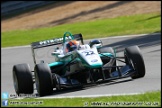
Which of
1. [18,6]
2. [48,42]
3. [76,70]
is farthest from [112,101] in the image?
[18,6]

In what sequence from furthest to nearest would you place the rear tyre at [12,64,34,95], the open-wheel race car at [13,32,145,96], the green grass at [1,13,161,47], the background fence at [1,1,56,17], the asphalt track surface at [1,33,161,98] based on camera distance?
1. the background fence at [1,1,56,17]
2. the green grass at [1,13,161,47]
3. the rear tyre at [12,64,34,95]
4. the open-wheel race car at [13,32,145,96]
5. the asphalt track surface at [1,33,161,98]

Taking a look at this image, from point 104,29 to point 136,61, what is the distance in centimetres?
1479

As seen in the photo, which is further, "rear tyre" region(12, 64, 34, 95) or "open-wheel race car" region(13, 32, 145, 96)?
"rear tyre" region(12, 64, 34, 95)

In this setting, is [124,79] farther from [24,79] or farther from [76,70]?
[24,79]

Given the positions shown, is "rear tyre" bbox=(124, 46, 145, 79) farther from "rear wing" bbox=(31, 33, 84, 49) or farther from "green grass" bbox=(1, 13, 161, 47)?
"green grass" bbox=(1, 13, 161, 47)

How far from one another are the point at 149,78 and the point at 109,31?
13397 millimetres

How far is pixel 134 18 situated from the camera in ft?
97.3

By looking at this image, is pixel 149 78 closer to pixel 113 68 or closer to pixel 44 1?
pixel 113 68

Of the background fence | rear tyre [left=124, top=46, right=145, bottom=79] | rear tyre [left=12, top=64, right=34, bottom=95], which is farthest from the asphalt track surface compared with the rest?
the background fence

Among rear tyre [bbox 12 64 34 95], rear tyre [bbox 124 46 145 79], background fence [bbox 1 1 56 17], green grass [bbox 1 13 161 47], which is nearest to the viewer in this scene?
rear tyre [bbox 12 64 34 95]

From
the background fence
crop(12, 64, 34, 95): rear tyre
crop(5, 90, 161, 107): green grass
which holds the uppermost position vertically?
the background fence

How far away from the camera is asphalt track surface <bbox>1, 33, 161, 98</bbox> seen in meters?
11.2

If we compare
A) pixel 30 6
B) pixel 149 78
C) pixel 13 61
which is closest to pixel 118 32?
pixel 13 61

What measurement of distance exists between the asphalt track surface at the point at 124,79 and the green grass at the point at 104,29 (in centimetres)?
184
